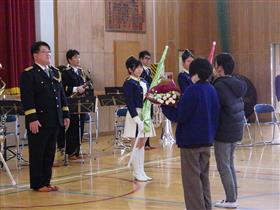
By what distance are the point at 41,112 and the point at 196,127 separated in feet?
8.95

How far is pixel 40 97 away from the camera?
724cm

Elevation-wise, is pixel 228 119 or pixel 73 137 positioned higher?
pixel 228 119

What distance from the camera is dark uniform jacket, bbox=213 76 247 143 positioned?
5824mm

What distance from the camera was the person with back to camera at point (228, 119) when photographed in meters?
5.84

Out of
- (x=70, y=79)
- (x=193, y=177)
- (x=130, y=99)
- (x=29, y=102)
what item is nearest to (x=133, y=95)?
(x=130, y=99)

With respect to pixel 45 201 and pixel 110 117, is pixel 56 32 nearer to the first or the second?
pixel 110 117

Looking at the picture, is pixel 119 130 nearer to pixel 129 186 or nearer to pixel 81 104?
pixel 81 104

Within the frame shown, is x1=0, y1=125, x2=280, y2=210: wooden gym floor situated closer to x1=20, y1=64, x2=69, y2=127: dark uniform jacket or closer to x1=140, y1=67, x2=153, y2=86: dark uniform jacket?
x1=20, y1=64, x2=69, y2=127: dark uniform jacket

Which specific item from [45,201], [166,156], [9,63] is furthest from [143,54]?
[45,201]

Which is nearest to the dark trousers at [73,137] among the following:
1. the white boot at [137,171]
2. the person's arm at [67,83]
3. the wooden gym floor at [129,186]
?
the wooden gym floor at [129,186]

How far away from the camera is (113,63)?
48.6 feet

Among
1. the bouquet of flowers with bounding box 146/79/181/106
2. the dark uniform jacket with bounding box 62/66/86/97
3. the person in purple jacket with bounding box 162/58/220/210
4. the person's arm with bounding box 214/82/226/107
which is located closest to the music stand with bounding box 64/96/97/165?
the dark uniform jacket with bounding box 62/66/86/97

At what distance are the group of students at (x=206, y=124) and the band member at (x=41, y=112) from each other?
2231 mm

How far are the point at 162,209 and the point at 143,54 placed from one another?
541 centimetres
